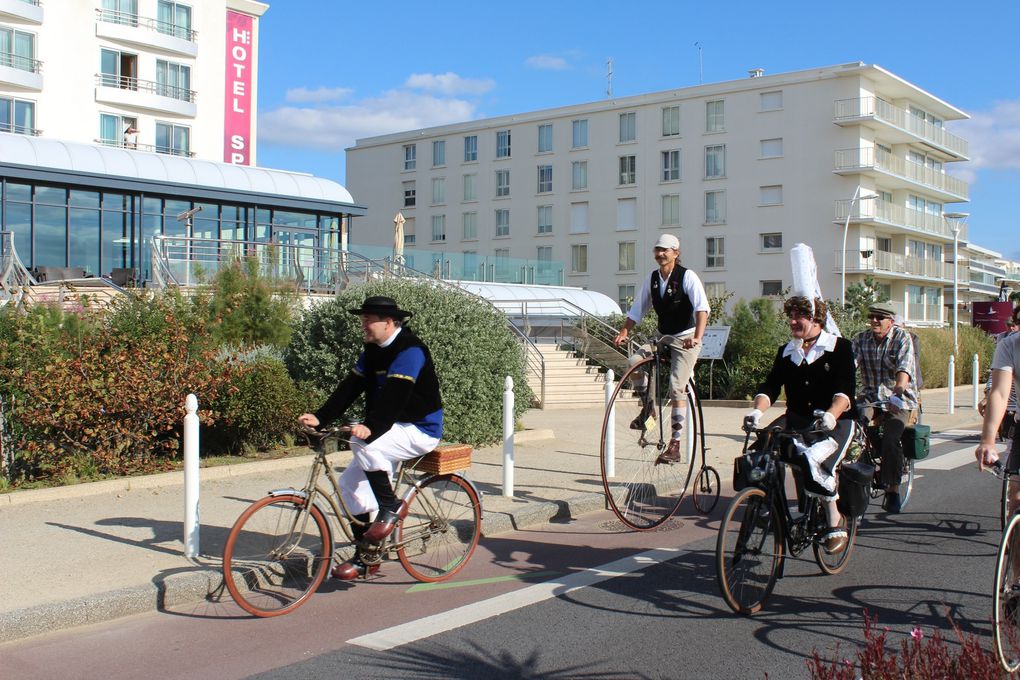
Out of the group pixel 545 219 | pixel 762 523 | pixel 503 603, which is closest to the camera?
pixel 762 523

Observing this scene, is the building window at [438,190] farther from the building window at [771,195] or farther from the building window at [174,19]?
the building window at [174,19]

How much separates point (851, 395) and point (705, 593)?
1705 millimetres

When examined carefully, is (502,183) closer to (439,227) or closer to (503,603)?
(439,227)

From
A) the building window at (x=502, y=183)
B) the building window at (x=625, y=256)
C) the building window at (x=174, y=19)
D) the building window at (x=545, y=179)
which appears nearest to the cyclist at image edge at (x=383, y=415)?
the building window at (x=174, y=19)

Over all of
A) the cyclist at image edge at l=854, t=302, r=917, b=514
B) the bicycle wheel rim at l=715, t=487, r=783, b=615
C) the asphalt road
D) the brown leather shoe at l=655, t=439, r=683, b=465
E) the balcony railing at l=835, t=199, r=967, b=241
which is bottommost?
the asphalt road

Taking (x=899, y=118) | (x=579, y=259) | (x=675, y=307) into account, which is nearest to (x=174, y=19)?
(x=579, y=259)

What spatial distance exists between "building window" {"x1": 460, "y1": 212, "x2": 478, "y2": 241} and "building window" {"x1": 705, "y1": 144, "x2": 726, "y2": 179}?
56.0 feet

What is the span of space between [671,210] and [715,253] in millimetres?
4047

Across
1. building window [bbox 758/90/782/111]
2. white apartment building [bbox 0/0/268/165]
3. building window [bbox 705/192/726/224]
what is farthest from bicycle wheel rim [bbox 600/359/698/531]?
building window [bbox 758/90/782/111]

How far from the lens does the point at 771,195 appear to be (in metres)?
57.6

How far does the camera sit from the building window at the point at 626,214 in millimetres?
61906

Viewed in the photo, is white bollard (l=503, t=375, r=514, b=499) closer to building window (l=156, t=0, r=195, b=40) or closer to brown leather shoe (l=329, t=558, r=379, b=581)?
brown leather shoe (l=329, t=558, r=379, b=581)

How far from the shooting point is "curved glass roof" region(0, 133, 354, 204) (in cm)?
2478

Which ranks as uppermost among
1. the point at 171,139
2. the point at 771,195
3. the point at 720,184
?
the point at 720,184
